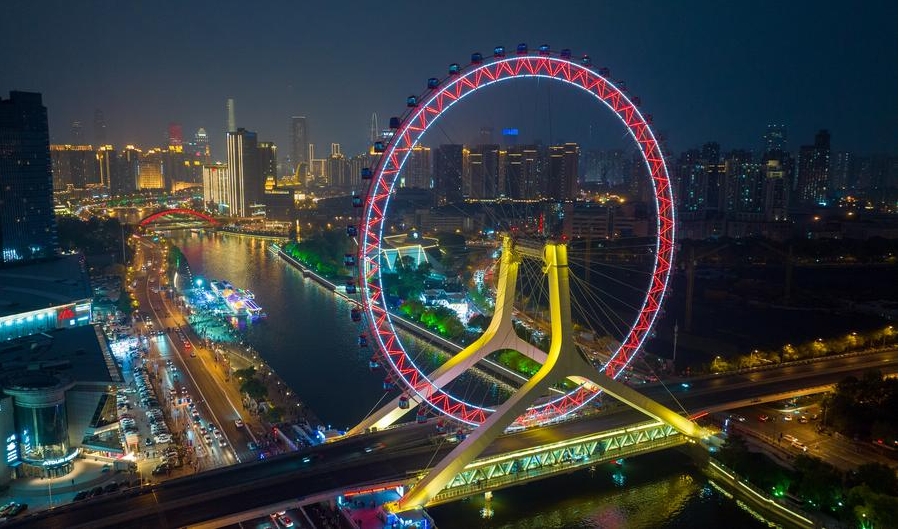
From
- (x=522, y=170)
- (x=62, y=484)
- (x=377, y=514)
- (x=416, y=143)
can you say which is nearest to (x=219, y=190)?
(x=522, y=170)

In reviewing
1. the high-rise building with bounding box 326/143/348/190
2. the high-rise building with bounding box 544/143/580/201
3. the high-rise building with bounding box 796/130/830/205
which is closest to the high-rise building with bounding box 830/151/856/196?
the high-rise building with bounding box 796/130/830/205

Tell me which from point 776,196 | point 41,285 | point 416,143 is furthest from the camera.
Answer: point 776,196

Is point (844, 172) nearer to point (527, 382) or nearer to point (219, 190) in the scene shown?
point (219, 190)

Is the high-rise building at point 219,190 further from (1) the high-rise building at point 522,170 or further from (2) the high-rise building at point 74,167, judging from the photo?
(1) the high-rise building at point 522,170

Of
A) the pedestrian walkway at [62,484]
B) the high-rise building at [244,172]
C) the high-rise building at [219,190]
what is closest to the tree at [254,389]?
the pedestrian walkway at [62,484]

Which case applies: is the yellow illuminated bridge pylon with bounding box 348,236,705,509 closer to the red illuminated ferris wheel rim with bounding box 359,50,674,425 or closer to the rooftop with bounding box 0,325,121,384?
the red illuminated ferris wheel rim with bounding box 359,50,674,425

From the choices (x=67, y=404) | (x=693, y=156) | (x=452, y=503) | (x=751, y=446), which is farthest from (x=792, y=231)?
(x=67, y=404)

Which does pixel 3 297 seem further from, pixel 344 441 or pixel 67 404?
pixel 344 441
